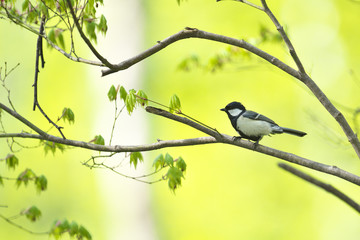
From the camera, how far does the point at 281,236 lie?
12.4 m

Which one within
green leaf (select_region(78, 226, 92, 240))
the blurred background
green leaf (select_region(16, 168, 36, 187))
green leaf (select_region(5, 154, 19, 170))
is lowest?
green leaf (select_region(78, 226, 92, 240))

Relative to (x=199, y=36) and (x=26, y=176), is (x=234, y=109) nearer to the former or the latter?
(x=199, y=36)

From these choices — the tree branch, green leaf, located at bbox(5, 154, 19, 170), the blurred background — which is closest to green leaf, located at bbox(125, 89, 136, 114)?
the tree branch

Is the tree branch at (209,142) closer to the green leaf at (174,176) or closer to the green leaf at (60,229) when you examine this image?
the green leaf at (174,176)

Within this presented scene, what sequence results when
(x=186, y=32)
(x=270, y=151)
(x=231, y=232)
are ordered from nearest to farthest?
(x=186, y=32)
(x=270, y=151)
(x=231, y=232)

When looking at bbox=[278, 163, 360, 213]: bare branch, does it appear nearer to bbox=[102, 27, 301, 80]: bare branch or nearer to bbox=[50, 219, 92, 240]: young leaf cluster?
bbox=[102, 27, 301, 80]: bare branch

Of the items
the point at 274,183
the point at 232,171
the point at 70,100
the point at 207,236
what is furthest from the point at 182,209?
the point at 70,100

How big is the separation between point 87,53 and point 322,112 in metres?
6.82

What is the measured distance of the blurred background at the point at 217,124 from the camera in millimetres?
11734

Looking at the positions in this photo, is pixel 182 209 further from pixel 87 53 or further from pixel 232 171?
pixel 87 53

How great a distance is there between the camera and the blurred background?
38.5 ft

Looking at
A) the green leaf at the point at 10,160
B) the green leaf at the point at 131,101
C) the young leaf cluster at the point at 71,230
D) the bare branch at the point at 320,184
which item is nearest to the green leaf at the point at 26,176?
the green leaf at the point at 10,160

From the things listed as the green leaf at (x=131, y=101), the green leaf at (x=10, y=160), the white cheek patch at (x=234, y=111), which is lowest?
the green leaf at (x=131, y=101)

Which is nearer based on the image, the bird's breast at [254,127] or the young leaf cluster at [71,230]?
the bird's breast at [254,127]
